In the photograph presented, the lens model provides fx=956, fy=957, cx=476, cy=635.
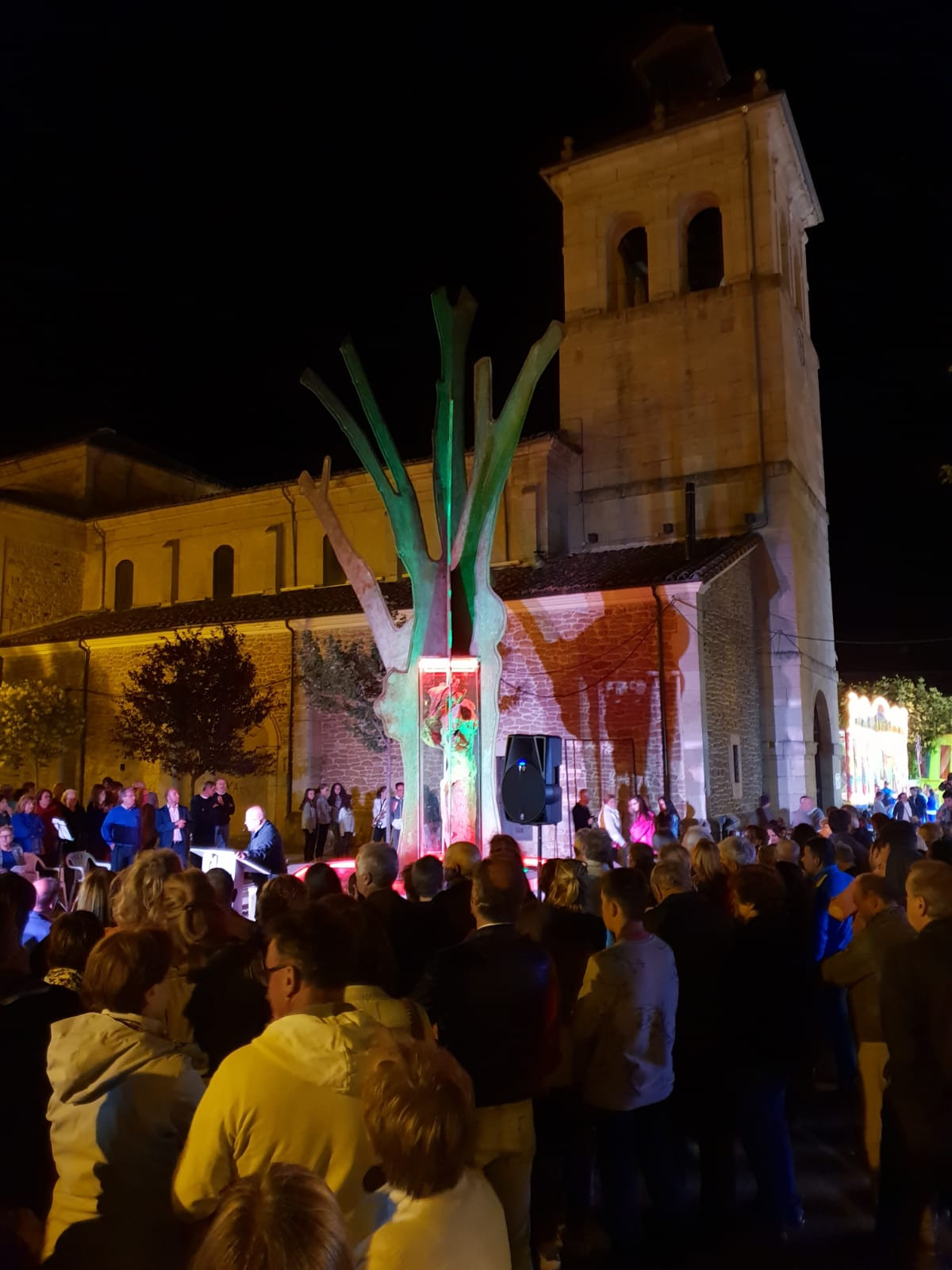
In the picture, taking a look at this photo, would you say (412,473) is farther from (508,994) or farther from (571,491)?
(508,994)

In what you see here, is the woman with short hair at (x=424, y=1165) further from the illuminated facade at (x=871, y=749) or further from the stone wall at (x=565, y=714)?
the illuminated facade at (x=871, y=749)

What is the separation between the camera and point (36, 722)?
2442cm

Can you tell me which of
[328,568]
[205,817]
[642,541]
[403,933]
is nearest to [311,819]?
[205,817]

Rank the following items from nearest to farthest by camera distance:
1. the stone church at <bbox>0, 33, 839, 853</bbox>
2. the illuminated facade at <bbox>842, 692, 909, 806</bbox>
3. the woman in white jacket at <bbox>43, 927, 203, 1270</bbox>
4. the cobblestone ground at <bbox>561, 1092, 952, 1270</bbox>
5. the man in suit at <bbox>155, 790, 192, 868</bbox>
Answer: the woman in white jacket at <bbox>43, 927, 203, 1270</bbox>
the cobblestone ground at <bbox>561, 1092, 952, 1270</bbox>
the man in suit at <bbox>155, 790, 192, 868</bbox>
the stone church at <bbox>0, 33, 839, 853</bbox>
the illuminated facade at <bbox>842, 692, 909, 806</bbox>

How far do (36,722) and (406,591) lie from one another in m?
10.2

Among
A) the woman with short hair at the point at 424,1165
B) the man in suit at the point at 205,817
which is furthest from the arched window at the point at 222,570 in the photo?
the woman with short hair at the point at 424,1165

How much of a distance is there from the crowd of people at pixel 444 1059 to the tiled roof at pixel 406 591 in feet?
45.6

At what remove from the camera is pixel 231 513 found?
28609 mm

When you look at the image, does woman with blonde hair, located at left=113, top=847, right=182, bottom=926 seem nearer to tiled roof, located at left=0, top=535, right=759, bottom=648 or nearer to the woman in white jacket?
the woman in white jacket

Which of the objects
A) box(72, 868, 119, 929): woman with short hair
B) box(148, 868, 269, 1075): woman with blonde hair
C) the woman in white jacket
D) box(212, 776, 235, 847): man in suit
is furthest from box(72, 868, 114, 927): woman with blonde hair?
box(212, 776, 235, 847): man in suit

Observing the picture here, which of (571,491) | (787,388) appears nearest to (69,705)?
(571,491)

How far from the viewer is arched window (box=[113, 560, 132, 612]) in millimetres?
30484

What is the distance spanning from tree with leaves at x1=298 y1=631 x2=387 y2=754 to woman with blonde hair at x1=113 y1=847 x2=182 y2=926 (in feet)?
52.7

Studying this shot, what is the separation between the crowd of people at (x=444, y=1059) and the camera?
1911mm
